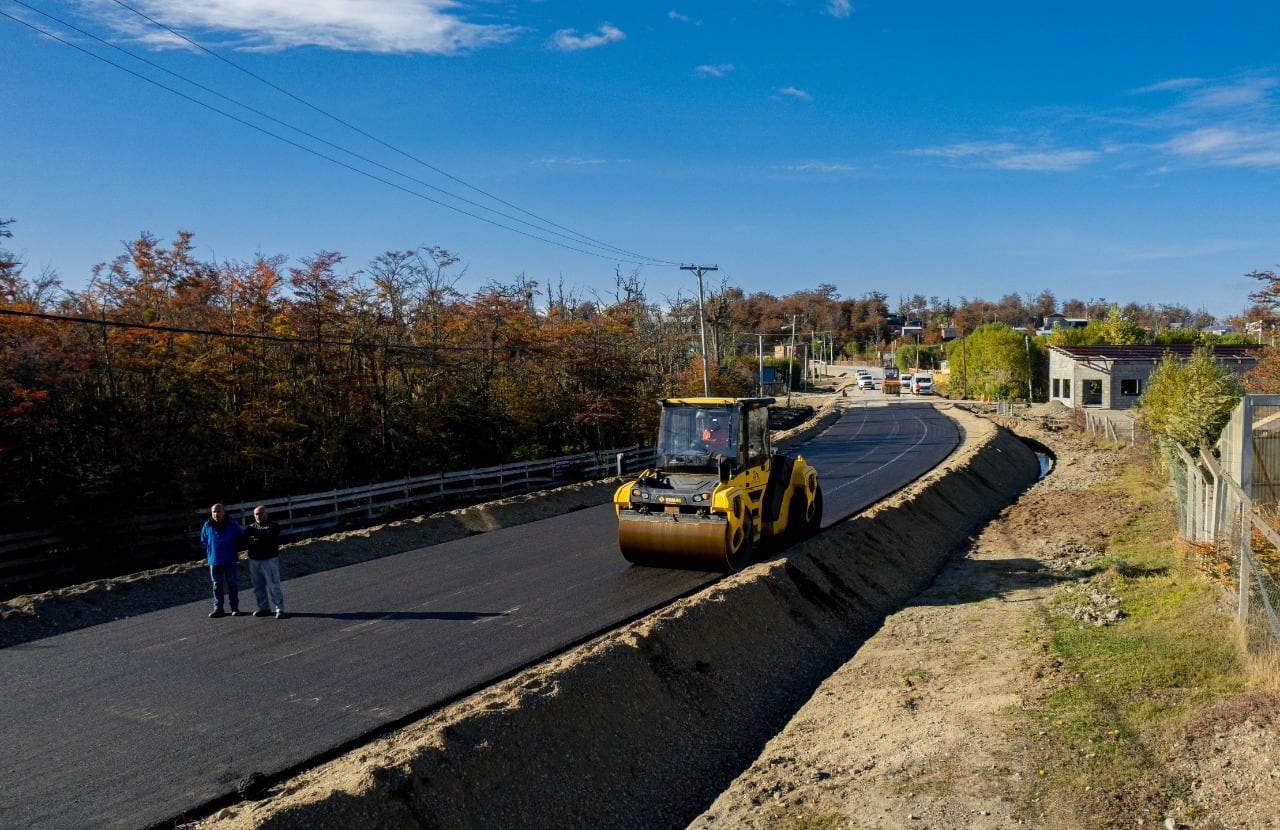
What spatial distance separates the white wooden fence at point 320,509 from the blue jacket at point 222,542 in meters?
5.41

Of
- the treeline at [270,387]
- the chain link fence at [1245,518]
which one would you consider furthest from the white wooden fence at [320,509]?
the chain link fence at [1245,518]

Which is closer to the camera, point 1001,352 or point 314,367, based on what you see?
point 314,367

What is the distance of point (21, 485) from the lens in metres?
17.3

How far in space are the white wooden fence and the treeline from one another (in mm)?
565

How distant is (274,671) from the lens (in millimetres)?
10359

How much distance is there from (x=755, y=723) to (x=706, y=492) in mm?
4406

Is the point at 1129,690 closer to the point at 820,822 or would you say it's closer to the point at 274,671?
the point at 820,822

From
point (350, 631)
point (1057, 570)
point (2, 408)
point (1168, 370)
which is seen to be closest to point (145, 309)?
point (2, 408)

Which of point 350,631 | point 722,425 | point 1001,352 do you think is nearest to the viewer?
point 350,631

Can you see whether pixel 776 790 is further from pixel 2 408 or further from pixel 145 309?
pixel 145 309

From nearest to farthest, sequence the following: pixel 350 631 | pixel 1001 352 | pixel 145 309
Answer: pixel 350 631
pixel 145 309
pixel 1001 352

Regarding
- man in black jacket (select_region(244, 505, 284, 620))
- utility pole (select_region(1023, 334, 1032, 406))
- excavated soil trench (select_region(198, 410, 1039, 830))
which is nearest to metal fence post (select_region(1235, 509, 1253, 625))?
excavated soil trench (select_region(198, 410, 1039, 830))

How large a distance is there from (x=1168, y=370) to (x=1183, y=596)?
20386mm

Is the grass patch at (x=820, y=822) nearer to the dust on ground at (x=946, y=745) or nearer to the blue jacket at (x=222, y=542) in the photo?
the dust on ground at (x=946, y=745)
